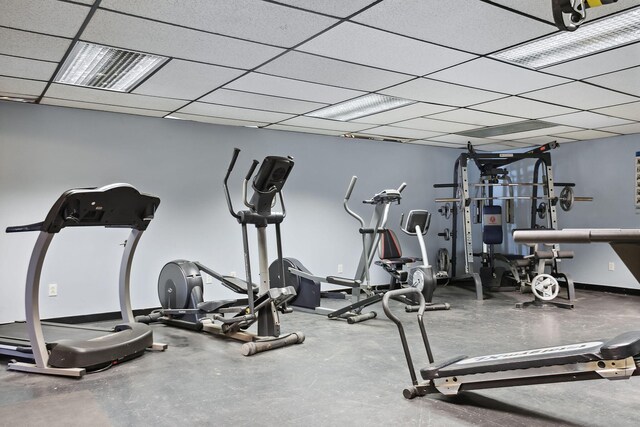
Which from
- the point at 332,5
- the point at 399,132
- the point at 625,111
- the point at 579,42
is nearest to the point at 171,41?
the point at 332,5

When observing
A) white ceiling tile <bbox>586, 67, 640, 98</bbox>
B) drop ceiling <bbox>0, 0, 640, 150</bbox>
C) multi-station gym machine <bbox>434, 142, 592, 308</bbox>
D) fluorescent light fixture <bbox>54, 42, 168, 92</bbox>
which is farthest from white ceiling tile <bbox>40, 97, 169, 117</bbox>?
white ceiling tile <bbox>586, 67, 640, 98</bbox>

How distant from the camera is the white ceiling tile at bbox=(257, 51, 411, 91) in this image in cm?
367

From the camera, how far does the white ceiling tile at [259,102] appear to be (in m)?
4.72

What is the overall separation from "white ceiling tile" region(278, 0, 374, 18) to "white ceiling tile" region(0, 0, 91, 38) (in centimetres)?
120

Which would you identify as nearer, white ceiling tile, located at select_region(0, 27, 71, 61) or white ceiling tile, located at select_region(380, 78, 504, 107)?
white ceiling tile, located at select_region(0, 27, 71, 61)

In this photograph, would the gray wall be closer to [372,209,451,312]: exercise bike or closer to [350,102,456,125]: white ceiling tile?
[372,209,451,312]: exercise bike

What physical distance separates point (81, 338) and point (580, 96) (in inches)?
202

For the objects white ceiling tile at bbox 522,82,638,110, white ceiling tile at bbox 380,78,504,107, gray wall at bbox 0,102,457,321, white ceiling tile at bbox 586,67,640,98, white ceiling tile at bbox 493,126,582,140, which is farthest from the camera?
white ceiling tile at bbox 493,126,582,140

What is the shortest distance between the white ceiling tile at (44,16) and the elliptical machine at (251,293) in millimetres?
1625

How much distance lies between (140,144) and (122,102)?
2.71ft

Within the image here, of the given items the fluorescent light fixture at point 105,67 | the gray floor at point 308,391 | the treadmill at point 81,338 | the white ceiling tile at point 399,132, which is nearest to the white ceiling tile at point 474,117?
the white ceiling tile at point 399,132

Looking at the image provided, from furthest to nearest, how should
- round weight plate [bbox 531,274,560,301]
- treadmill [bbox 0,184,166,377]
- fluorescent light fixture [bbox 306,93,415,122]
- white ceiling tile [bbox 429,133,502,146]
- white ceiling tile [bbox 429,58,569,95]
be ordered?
1. white ceiling tile [bbox 429,133,502,146]
2. round weight plate [bbox 531,274,560,301]
3. fluorescent light fixture [bbox 306,93,415,122]
4. white ceiling tile [bbox 429,58,569,95]
5. treadmill [bbox 0,184,166,377]

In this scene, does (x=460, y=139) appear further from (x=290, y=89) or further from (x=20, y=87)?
(x=20, y=87)

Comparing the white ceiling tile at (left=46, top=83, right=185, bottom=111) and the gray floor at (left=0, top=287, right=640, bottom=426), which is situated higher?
the white ceiling tile at (left=46, top=83, right=185, bottom=111)
